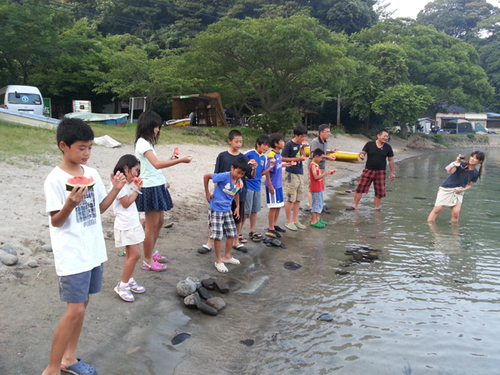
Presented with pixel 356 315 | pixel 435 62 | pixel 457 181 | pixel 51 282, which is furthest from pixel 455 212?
pixel 435 62

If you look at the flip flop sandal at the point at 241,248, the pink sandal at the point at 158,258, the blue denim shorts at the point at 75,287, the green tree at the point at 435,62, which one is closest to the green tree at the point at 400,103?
the green tree at the point at 435,62

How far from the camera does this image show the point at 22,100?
1981cm

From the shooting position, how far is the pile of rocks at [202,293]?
4254mm

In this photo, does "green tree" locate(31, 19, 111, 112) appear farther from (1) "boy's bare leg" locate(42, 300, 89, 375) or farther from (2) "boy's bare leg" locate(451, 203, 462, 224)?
(1) "boy's bare leg" locate(42, 300, 89, 375)

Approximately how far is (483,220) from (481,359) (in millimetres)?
6733

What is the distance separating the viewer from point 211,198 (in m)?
5.42

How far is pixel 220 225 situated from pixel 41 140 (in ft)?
27.2

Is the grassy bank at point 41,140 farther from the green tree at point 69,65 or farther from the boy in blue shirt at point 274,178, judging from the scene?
the green tree at point 69,65

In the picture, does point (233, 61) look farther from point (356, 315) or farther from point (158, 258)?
point (356, 315)

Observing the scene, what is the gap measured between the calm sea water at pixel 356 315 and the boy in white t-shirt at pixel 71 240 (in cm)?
71

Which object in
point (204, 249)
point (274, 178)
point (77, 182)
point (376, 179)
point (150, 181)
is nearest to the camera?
point (77, 182)

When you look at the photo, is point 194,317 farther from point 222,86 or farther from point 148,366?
point 222,86

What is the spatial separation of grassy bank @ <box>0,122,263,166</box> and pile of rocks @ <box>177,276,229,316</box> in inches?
226

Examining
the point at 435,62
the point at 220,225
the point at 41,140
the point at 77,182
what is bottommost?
the point at 220,225
